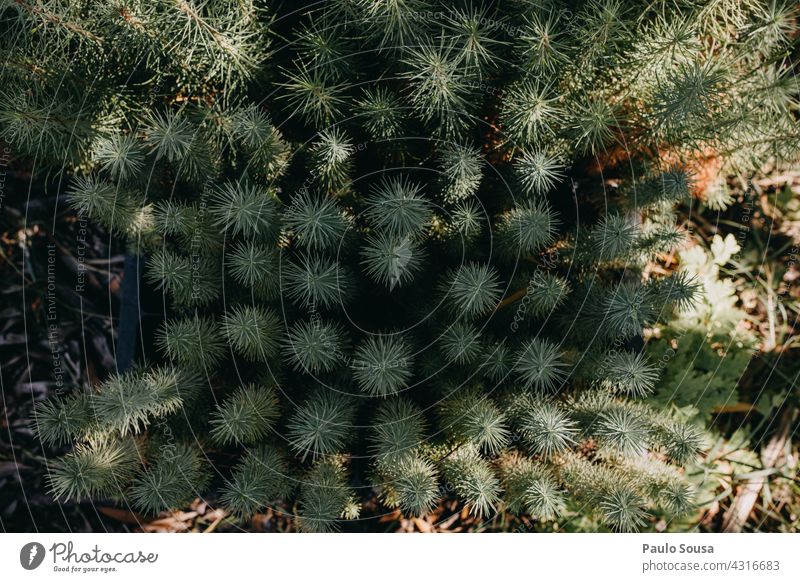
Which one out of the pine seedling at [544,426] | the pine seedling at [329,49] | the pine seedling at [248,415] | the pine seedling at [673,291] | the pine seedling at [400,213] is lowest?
the pine seedling at [544,426]

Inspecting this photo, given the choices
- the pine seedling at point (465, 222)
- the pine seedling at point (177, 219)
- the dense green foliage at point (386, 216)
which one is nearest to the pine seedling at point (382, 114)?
the dense green foliage at point (386, 216)

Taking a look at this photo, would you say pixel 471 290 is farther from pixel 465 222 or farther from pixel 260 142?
pixel 260 142

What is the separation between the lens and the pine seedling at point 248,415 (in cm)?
58

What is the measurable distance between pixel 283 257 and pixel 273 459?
23cm

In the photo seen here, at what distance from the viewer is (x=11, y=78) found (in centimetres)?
63

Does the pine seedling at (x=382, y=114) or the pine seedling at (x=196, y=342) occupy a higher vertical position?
the pine seedling at (x=382, y=114)

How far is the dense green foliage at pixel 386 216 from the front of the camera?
0.57 m

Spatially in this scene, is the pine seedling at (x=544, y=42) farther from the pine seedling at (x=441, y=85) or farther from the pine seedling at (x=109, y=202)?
the pine seedling at (x=109, y=202)

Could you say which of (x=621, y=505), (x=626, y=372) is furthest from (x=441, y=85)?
(x=621, y=505)

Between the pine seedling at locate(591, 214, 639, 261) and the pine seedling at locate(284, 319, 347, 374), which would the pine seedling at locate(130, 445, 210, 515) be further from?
the pine seedling at locate(591, 214, 639, 261)

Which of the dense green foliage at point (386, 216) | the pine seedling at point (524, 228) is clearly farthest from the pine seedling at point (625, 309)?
the pine seedling at point (524, 228)

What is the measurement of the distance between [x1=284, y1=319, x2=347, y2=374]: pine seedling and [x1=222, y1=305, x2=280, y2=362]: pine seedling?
0.07 feet
